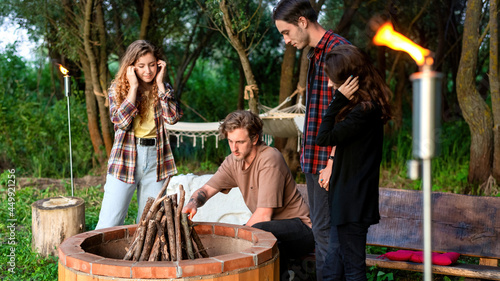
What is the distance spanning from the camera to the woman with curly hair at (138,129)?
127 inches

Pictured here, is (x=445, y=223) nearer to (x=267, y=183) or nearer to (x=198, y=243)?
(x=267, y=183)

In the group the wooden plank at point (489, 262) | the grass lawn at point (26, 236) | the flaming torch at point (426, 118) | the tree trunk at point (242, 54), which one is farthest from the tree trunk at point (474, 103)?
the flaming torch at point (426, 118)

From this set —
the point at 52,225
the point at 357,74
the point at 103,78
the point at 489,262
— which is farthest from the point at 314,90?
the point at 103,78

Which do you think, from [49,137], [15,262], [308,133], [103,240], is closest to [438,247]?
[308,133]

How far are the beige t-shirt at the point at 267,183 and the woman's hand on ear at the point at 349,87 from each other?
0.76 meters

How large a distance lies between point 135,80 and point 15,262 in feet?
5.77

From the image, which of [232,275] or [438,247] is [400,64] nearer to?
[438,247]

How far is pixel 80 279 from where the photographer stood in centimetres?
213

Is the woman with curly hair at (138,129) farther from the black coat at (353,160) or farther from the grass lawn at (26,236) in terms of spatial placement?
the black coat at (353,160)

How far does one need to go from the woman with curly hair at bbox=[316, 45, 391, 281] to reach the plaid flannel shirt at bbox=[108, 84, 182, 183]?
4.20 feet

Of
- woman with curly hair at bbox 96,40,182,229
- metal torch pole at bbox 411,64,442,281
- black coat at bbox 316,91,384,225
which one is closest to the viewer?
metal torch pole at bbox 411,64,442,281

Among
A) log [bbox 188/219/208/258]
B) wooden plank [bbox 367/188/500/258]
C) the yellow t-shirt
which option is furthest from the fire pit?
wooden plank [bbox 367/188/500/258]

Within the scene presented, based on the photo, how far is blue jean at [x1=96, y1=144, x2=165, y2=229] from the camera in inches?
129

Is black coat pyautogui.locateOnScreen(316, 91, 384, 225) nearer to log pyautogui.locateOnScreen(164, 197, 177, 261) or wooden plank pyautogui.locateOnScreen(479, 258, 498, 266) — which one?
log pyautogui.locateOnScreen(164, 197, 177, 261)
